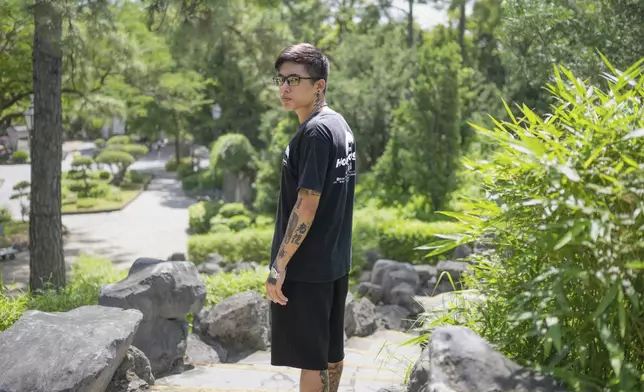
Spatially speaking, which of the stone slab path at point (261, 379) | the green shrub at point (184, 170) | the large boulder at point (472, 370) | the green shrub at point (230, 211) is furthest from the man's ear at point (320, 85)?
the green shrub at point (184, 170)

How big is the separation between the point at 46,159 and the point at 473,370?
6.76 m

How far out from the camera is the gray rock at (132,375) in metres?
4.02

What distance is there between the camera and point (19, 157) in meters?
25.7

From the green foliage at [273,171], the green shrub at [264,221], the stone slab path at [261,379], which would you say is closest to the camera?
the stone slab path at [261,379]

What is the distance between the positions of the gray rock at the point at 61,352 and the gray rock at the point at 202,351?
6.76 feet

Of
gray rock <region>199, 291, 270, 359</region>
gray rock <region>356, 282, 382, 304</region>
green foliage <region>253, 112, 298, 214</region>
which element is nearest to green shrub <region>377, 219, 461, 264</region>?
gray rock <region>356, 282, 382, 304</region>

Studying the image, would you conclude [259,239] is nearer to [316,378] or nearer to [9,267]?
[9,267]

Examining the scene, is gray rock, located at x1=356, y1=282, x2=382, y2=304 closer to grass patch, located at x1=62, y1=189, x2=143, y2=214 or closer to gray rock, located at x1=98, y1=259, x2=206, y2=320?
gray rock, located at x1=98, y1=259, x2=206, y2=320

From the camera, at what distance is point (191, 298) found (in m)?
5.41

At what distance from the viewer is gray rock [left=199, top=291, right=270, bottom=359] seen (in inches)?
253

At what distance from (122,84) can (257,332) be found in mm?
8641

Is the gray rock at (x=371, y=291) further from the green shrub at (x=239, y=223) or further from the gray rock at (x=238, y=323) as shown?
the green shrub at (x=239, y=223)

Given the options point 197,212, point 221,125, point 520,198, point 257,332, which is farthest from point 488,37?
point 520,198

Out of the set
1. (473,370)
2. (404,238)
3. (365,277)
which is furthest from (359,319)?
(473,370)
